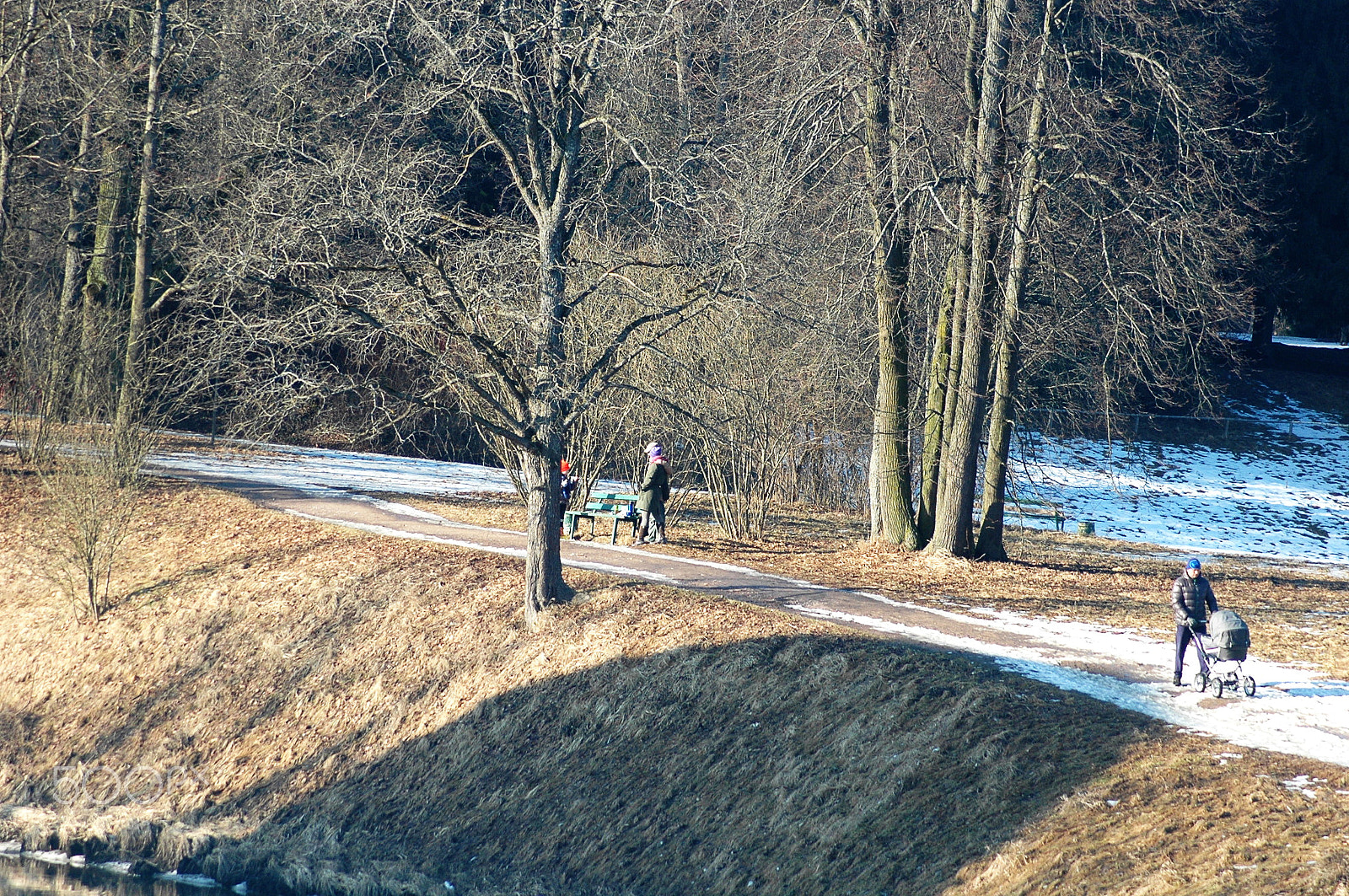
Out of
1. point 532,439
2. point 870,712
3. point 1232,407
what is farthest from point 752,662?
point 1232,407

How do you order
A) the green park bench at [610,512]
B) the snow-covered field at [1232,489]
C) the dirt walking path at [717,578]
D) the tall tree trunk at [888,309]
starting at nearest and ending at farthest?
the dirt walking path at [717,578] < the tall tree trunk at [888,309] < the green park bench at [610,512] < the snow-covered field at [1232,489]

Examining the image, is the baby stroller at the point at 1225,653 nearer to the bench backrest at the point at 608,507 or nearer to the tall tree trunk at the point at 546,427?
the tall tree trunk at the point at 546,427

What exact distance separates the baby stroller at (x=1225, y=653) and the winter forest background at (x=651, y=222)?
465 centimetres

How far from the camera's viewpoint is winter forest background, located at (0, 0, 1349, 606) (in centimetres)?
1070

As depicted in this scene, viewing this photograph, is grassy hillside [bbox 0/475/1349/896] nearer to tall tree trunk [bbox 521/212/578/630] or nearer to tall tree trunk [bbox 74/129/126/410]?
tall tree trunk [bbox 521/212/578/630]

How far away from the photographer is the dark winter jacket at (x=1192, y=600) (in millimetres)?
9523

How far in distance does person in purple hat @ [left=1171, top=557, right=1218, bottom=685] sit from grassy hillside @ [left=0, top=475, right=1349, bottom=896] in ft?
3.72

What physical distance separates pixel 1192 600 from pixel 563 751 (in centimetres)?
586

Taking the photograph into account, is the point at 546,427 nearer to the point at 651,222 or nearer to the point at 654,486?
the point at 654,486

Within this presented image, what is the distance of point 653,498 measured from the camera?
1561cm

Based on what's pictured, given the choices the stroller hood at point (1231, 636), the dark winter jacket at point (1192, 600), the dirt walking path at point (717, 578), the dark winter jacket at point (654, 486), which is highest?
the dark winter jacket at point (654, 486)

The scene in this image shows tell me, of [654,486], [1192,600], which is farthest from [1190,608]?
[654,486]

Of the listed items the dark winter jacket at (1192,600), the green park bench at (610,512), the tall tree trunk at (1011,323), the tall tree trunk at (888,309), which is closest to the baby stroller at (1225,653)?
the dark winter jacket at (1192,600)

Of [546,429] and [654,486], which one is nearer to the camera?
[546,429]
